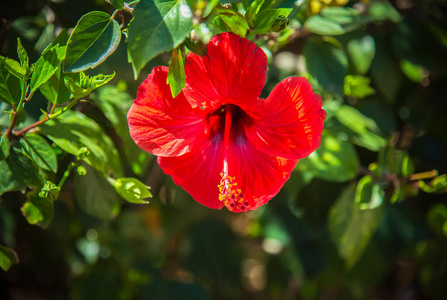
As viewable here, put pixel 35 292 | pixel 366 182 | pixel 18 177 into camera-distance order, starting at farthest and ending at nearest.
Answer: pixel 35 292
pixel 366 182
pixel 18 177

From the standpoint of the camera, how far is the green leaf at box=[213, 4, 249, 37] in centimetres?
72

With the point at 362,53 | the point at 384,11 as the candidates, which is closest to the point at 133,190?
the point at 362,53

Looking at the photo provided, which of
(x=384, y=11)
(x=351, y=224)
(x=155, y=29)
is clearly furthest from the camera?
(x=384, y=11)

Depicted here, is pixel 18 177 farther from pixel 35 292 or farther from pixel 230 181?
pixel 35 292

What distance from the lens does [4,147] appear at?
0.78m

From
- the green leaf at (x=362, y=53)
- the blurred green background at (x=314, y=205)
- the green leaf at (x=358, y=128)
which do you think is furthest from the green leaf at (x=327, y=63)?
the green leaf at (x=362, y=53)

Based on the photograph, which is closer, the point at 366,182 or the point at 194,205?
the point at 366,182

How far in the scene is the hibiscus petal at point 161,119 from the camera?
29.7 inches

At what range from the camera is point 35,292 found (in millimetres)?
1528

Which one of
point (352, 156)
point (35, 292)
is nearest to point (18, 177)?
point (352, 156)

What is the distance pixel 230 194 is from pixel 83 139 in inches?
13.9

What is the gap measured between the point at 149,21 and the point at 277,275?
1401mm

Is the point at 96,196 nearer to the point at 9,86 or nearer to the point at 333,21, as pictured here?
the point at 9,86

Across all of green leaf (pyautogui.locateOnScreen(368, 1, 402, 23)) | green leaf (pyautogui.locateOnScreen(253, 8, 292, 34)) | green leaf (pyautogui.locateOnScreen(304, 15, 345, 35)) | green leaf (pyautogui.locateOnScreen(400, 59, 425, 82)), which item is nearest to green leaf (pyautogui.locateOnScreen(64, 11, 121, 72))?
green leaf (pyautogui.locateOnScreen(253, 8, 292, 34))
